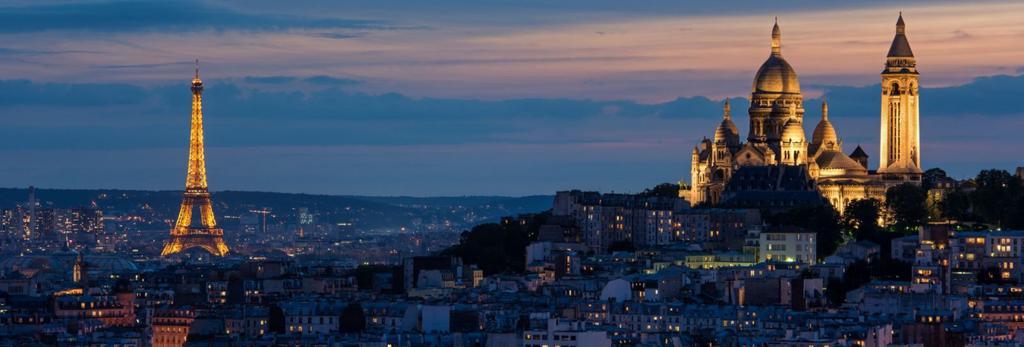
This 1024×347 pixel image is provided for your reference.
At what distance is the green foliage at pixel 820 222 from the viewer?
6393 inches

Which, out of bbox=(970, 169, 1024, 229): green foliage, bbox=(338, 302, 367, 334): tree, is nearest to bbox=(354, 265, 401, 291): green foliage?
bbox=(970, 169, 1024, 229): green foliage

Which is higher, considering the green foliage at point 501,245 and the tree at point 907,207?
the tree at point 907,207

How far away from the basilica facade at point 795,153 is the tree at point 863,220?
5420 mm

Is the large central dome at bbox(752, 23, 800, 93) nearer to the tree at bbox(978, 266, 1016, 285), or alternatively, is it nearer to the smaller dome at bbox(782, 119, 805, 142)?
the smaller dome at bbox(782, 119, 805, 142)

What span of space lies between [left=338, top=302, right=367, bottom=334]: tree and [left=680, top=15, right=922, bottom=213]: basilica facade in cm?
4228

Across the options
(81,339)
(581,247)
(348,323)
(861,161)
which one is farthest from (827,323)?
(861,161)

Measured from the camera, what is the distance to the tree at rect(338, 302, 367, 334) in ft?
440

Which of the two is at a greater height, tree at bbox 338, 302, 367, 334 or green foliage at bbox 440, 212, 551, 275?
green foliage at bbox 440, 212, 551, 275

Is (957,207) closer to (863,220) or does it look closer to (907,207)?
(907,207)

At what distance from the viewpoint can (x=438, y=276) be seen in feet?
539

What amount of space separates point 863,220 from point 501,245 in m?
21.8

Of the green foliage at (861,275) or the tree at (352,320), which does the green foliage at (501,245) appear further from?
the tree at (352,320)

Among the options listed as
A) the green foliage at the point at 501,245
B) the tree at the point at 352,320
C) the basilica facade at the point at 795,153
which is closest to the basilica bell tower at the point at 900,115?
the basilica facade at the point at 795,153

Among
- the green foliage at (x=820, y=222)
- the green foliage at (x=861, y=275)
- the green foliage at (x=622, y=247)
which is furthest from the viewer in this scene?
the green foliage at (x=622, y=247)
